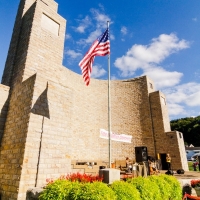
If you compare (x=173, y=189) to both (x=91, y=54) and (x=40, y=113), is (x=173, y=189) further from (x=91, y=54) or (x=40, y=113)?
(x=91, y=54)

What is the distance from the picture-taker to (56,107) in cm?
729

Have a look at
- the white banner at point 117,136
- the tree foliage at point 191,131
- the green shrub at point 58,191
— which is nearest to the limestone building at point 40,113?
the white banner at point 117,136

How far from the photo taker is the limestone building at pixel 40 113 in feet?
19.7

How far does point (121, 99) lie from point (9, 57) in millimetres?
13270

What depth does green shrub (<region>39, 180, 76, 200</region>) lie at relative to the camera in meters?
4.12

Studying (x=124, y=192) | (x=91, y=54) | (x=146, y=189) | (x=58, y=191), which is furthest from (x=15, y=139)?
(x=146, y=189)

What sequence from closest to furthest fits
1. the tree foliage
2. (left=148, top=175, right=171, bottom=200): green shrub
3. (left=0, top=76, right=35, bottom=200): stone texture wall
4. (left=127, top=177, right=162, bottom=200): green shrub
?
(left=127, top=177, right=162, bottom=200): green shrub, (left=0, top=76, right=35, bottom=200): stone texture wall, (left=148, top=175, right=171, bottom=200): green shrub, the tree foliage

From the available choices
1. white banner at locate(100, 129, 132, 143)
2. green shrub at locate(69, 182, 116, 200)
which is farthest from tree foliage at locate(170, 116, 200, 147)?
green shrub at locate(69, 182, 116, 200)

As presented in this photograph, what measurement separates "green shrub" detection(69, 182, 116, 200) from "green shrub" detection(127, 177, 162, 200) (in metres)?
1.28

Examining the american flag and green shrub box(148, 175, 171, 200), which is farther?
the american flag

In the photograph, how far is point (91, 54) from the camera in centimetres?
776

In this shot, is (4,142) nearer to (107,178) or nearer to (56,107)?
(56,107)

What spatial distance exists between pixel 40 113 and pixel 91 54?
3.44m

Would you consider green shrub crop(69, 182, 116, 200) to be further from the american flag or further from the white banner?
the white banner
